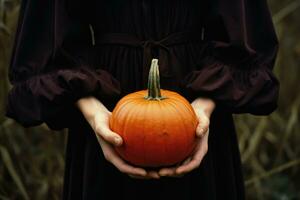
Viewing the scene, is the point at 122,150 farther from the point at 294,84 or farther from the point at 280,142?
the point at 294,84

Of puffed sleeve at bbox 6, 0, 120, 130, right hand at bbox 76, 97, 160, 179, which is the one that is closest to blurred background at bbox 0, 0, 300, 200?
puffed sleeve at bbox 6, 0, 120, 130

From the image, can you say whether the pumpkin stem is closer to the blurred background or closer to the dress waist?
the dress waist

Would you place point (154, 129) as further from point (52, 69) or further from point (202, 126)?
point (52, 69)

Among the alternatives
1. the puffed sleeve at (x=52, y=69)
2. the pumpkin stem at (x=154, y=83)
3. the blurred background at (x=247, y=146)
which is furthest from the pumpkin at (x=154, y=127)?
the blurred background at (x=247, y=146)

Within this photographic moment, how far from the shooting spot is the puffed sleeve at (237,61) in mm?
1249

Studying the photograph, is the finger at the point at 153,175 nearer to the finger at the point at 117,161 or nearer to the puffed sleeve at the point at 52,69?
the finger at the point at 117,161

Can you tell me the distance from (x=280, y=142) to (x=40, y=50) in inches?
71.9

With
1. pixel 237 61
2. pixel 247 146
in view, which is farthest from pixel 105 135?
pixel 247 146

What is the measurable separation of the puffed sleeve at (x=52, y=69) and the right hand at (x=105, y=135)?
2 centimetres

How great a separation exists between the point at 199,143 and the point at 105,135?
21 cm

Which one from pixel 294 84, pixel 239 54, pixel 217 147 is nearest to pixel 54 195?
pixel 217 147

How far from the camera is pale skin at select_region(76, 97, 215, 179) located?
1149mm

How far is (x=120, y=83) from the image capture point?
1290 mm

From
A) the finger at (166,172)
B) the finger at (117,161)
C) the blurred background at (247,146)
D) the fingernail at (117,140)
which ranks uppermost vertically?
the fingernail at (117,140)
